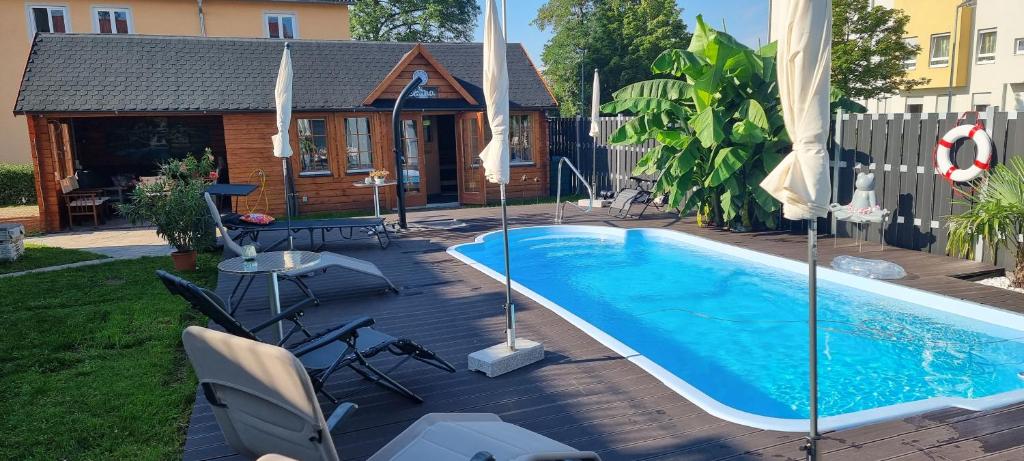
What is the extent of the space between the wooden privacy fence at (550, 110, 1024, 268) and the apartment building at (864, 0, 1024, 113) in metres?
23.9

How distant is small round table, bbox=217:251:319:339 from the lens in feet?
20.4

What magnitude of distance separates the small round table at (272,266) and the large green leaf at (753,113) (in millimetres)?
7339

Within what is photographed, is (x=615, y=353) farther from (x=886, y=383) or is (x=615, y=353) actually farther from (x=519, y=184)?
(x=519, y=184)

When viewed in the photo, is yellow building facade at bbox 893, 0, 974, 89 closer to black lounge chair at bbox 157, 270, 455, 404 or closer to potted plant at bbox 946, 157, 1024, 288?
potted plant at bbox 946, 157, 1024, 288

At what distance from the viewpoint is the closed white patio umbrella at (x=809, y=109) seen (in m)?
3.35

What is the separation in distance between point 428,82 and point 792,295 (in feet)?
37.2

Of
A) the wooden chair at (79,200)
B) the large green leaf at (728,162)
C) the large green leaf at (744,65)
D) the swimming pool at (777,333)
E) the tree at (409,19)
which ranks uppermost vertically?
the tree at (409,19)

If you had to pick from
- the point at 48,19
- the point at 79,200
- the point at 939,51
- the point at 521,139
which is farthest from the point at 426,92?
the point at 939,51

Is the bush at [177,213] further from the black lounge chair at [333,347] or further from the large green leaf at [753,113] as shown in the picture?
the large green leaf at [753,113]

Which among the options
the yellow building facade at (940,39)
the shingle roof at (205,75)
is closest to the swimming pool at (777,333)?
the shingle roof at (205,75)

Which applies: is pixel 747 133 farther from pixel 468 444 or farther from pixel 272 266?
pixel 468 444

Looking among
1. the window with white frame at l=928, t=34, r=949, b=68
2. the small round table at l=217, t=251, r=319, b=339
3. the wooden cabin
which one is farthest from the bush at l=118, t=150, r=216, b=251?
the window with white frame at l=928, t=34, r=949, b=68

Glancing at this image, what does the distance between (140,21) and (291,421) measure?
2526 cm

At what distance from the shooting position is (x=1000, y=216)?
7.71 m
